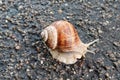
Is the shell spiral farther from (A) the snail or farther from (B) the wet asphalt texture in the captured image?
(B) the wet asphalt texture

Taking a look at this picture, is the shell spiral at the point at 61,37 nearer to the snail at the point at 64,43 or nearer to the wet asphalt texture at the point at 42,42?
the snail at the point at 64,43

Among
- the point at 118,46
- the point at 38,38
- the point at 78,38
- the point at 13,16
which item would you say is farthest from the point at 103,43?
the point at 13,16

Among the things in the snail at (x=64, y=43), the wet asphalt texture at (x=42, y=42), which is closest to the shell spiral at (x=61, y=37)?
the snail at (x=64, y=43)

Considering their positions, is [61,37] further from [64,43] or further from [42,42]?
[42,42]

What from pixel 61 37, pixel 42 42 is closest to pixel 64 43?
pixel 61 37

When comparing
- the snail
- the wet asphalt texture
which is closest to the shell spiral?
the snail

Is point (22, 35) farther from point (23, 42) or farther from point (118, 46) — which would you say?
point (118, 46)
